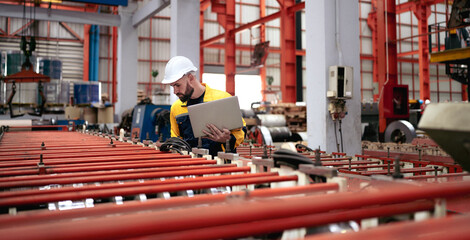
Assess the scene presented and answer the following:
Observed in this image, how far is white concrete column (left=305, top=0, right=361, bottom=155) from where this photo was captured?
17.1 ft

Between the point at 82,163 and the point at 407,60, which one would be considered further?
the point at 407,60

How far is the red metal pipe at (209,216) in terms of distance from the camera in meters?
0.75

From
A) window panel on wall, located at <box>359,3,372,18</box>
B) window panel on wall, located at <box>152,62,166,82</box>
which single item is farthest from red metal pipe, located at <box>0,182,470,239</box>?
window panel on wall, located at <box>359,3,372,18</box>

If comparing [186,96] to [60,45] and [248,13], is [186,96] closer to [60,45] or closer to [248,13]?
[60,45]

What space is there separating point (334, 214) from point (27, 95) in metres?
10.6

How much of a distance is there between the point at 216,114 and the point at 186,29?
203 inches

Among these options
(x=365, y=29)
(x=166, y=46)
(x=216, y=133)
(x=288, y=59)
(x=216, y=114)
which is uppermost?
(x=365, y=29)

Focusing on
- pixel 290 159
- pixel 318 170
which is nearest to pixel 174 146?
pixel 290 159

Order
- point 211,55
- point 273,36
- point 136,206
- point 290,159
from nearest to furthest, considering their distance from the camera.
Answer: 1. point 136,206
2. point 290,159
3. point 211,55
4. point 273,36

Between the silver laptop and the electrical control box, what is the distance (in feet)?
7.88

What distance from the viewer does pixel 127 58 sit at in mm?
10883

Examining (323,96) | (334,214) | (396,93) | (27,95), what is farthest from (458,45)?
(27,95)

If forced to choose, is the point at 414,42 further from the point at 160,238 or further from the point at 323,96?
the point at 160,238

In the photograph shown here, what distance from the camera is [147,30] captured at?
20375mm
